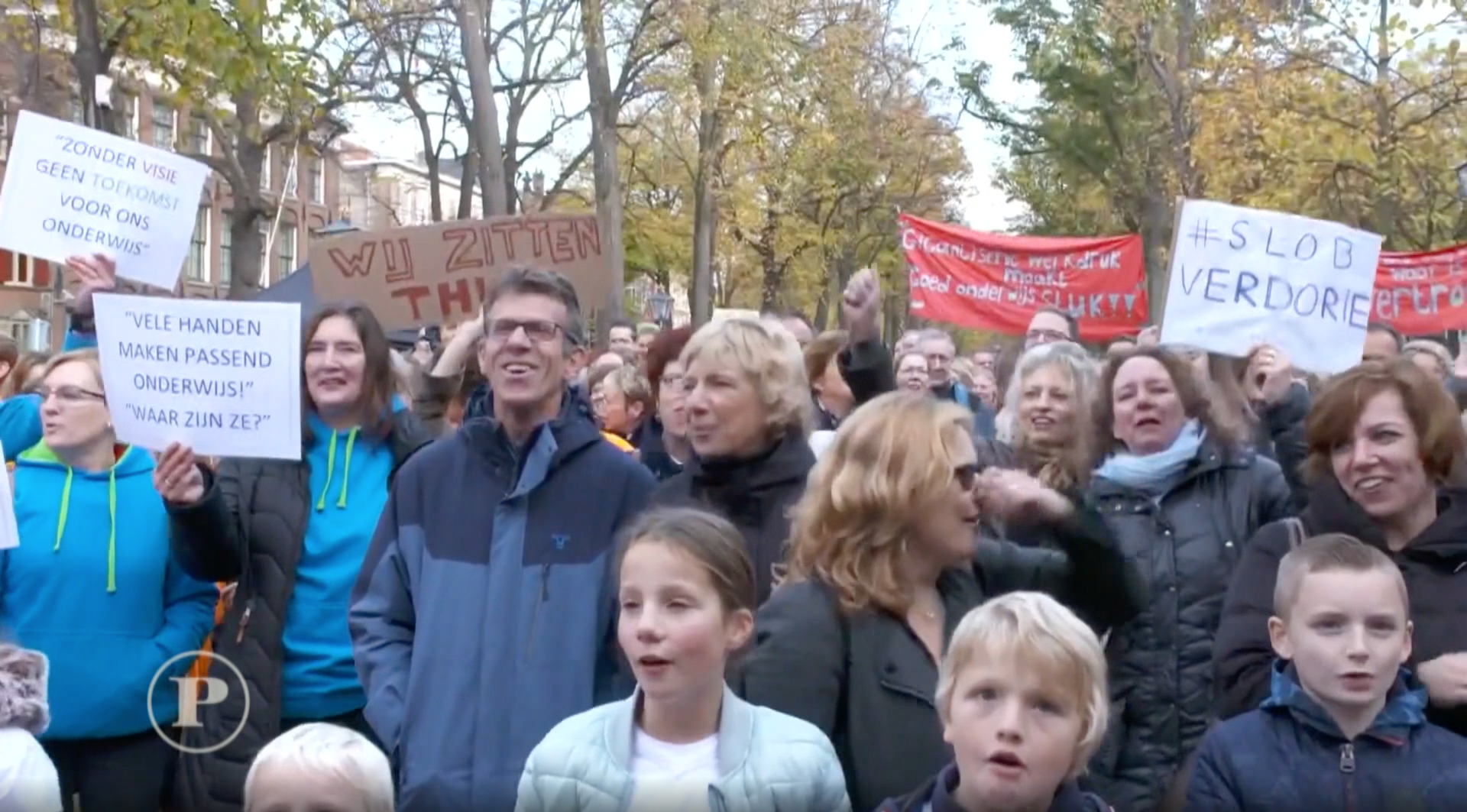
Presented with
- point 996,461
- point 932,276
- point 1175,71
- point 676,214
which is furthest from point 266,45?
point 676,214

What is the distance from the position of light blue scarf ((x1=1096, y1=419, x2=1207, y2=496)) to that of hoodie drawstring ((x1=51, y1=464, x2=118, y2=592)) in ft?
8.15

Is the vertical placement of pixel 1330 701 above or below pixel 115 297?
below

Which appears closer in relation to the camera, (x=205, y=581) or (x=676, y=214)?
(x=205, y=581)

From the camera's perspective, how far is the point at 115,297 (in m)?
4.57

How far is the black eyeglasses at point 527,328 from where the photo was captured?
13.2 ft

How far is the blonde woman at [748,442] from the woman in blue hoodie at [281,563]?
89 cm

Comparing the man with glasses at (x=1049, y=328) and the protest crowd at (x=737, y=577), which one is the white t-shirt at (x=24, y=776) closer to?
the protest crowd at (x=737, y=577)

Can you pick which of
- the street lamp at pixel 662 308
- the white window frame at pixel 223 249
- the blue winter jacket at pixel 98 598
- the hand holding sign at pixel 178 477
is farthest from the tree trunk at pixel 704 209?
the white window frame at pixel 223 249

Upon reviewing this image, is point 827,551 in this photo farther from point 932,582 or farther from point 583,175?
point 583,175

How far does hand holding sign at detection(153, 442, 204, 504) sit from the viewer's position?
172 inches

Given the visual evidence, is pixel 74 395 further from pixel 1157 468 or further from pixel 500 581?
pixel 1157 468

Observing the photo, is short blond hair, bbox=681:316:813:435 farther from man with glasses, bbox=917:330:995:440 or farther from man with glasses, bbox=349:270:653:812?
man with glasses, bbox=917:330:995:440

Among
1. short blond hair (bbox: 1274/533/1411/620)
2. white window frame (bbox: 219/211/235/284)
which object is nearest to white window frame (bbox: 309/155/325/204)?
white window frame (bbox: 219/211/235/284)

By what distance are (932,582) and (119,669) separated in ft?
7.31
